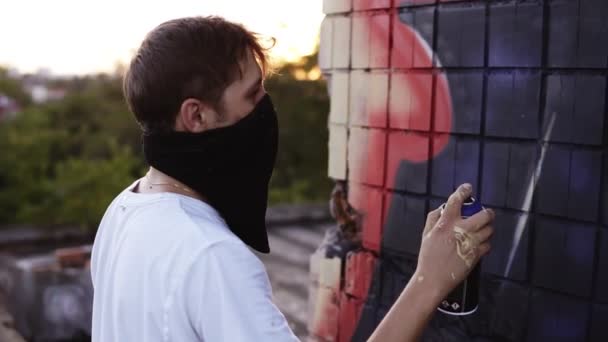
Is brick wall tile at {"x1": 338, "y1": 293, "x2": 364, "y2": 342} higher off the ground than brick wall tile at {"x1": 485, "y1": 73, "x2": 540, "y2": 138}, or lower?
lower

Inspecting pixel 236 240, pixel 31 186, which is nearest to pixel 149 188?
pixel 236 240

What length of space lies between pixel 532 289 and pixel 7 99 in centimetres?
1282

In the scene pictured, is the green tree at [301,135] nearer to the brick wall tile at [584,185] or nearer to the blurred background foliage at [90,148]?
the blurred background foliage at [90,148]

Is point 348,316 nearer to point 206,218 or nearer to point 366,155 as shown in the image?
point 366,155

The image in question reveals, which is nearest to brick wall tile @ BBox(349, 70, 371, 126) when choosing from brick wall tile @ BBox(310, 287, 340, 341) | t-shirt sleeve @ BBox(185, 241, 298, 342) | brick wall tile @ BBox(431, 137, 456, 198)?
brick wall tile @ BBox(431, 137, 456, 198)

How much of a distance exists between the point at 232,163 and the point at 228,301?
15.5 inches

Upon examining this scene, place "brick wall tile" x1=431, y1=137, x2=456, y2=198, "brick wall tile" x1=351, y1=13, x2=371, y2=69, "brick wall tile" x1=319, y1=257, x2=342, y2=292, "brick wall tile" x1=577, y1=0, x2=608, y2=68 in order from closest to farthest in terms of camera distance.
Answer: "brick wall tile" x1=577, y1=0, x2=608, y2=68 → "brick wall tile" x1=431, y1=137, x2=456, y2=198 → "brick wall tile" x1=351, y1=13, x2=371, y2=69 → "brick wall tile" x1=319, y1=257, x2=342, y2=292

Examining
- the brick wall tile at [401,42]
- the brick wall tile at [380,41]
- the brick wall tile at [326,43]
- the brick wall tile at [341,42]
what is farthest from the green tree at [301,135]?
the brick wall tile at [401,42]

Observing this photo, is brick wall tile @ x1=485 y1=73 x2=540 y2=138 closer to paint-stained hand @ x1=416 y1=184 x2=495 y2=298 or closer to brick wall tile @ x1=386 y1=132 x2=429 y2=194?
brick wall tile @ x1=386 y1=132 x2=429 y2=194

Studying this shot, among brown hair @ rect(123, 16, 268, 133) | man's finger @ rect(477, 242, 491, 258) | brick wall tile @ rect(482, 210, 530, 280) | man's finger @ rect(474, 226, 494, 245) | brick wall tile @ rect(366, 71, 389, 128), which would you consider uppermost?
brown hair @ rect(123, 16, 268, 133)

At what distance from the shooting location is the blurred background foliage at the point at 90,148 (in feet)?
30.7

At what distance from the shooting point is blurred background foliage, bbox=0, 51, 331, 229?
9367mm

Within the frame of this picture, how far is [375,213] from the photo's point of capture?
9.48ft

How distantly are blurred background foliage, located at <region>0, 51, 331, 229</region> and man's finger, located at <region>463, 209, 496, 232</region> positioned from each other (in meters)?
7.99
